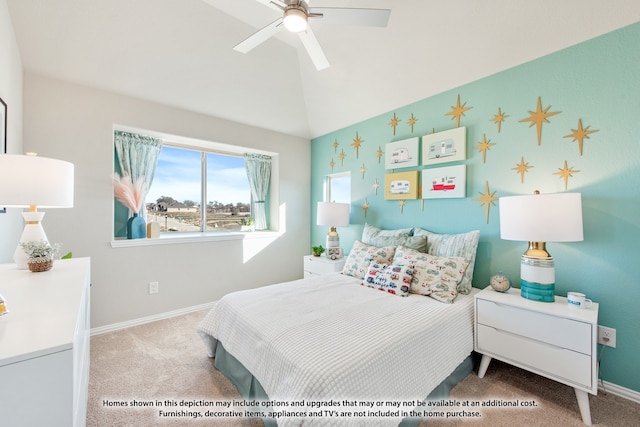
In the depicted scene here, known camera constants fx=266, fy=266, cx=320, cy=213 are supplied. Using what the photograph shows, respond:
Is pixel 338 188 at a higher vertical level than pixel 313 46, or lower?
lower

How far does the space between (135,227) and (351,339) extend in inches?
103

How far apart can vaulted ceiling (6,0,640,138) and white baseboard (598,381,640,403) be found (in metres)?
2.40

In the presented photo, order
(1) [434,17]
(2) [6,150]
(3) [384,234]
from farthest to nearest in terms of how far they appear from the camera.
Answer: (3) [384,234] → (1) [434,17] → (2) [6,150]

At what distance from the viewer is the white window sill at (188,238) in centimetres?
272

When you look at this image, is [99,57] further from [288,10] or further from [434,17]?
[434,17]

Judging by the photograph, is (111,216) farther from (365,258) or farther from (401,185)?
(401,185)

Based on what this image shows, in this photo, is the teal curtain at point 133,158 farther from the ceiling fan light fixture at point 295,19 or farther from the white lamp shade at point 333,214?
the ceiling fan light fixture at point 295,19

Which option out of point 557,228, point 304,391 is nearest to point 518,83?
point 557,228

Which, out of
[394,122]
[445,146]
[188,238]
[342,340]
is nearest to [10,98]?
[188,238]

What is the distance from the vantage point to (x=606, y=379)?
1.82 metres

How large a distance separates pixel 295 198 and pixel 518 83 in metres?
2.91

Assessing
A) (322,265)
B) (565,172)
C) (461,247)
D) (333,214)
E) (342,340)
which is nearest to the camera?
(342,340)

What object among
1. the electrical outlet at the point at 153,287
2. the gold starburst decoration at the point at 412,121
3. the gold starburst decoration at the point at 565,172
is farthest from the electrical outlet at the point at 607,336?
the electrical outlet at the point at 153,287

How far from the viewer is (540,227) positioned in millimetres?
1698
